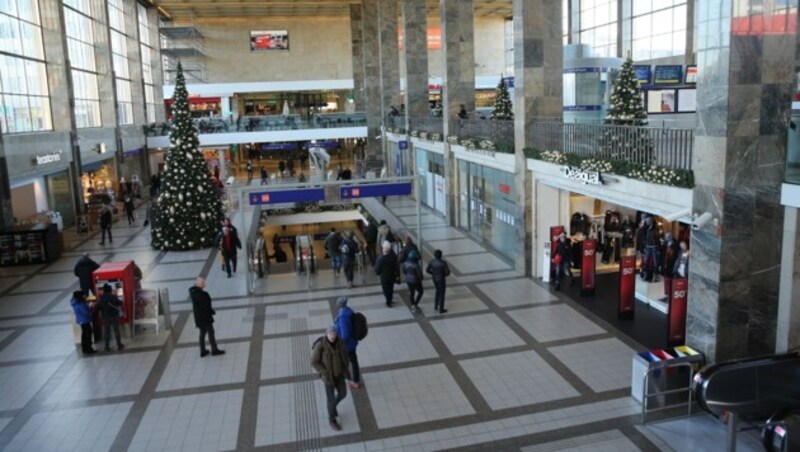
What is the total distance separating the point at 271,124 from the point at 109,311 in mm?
28346

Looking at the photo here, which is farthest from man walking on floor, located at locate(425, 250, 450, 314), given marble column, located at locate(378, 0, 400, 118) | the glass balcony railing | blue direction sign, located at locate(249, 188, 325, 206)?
the glass balcony railing

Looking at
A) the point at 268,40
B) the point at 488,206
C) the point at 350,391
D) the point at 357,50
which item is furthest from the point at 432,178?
the point at 268,40

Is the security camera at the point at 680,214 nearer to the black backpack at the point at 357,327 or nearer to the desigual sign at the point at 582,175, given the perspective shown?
the desigual sign at the point at 582,175

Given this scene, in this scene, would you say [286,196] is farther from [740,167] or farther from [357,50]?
[357,50]

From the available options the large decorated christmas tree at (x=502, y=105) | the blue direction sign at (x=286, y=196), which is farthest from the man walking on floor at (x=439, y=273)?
the large decorated christmas tree at (x=502, y=105)

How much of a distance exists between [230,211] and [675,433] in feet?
70.4

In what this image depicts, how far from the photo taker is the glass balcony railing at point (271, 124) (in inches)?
1469

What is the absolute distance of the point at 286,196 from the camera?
1435cm

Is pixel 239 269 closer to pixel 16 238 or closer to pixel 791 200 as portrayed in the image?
pixel 16 238

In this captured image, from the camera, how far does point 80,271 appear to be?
1312 centimetres

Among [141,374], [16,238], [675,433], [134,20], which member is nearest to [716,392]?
[675,433]

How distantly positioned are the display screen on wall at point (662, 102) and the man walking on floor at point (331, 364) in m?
14.2

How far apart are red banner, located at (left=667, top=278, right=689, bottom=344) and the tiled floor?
0.73m

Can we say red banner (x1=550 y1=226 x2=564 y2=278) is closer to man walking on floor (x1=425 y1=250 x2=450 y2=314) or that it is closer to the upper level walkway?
man walking on floor (x1=425 y1=250 x2=450 y2=314)
